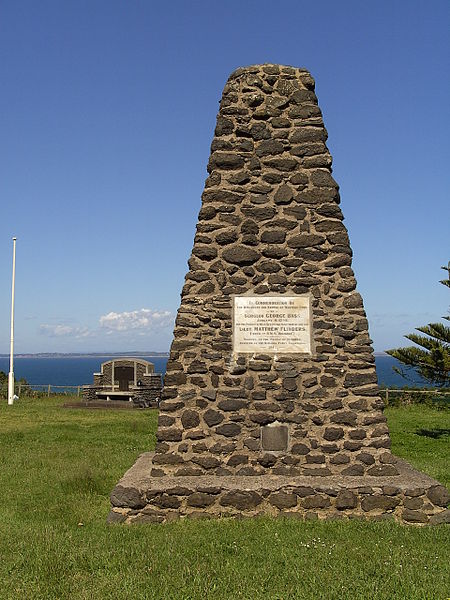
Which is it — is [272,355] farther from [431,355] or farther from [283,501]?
[431,355]

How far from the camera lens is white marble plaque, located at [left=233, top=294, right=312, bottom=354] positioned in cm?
729

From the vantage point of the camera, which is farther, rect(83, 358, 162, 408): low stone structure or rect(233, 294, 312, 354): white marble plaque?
rect(83, 358, 162, 408): low stone structure

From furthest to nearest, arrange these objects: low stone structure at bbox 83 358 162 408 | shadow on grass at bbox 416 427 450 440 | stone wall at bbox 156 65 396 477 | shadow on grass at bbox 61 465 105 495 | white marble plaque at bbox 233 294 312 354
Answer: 1. low stone structure at bbox 83 358 162 408
2. shadow on grass at bbox 416 427 450 440
3. shadow on grass at bbox 61 465 105 495
4. white marble plaque at bbox 233 294 312 354
5. stone wall at bbox 156 65 396 477

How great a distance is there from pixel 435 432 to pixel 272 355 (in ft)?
35.9

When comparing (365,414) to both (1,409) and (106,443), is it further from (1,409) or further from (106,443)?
(1,409)

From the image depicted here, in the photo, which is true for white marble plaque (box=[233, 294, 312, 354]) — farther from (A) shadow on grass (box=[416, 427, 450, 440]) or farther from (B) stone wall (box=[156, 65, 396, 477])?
(A) shadow on grass (box=[416, 427, 450, 440])

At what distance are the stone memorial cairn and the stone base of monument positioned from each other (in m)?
0.02

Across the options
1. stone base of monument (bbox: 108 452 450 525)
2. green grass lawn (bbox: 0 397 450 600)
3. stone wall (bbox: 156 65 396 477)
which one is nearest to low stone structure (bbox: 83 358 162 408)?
green grass lawn (bbox: 0 397 450 600)

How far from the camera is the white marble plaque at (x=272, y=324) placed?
7293mm

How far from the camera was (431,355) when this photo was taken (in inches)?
630

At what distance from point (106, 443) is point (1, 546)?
7.64m

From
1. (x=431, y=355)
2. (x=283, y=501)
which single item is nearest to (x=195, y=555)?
(x=283, y=501)

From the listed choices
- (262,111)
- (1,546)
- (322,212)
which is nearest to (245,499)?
(1,546)

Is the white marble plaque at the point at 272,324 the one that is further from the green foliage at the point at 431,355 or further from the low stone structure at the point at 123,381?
the low stone structure at the point at 123,381
